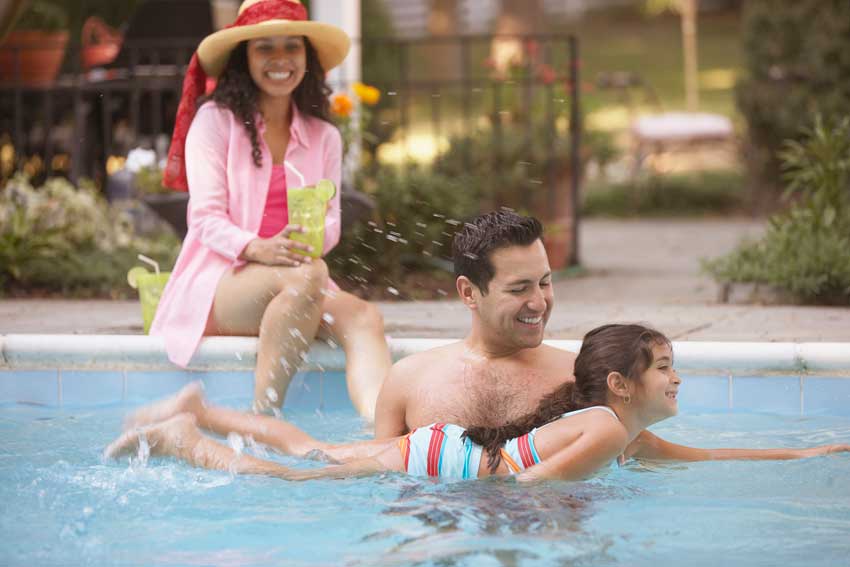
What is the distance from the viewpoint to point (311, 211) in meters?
4.71

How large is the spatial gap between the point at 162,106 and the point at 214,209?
582 centimetres

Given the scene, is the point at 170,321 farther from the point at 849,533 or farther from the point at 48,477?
the point at 849,533

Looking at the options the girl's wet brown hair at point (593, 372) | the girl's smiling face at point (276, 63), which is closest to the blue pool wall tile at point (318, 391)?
the girl's smiling face at point (276, 63)

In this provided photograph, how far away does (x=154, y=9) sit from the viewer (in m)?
10.5

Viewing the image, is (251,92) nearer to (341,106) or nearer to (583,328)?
(583,328)

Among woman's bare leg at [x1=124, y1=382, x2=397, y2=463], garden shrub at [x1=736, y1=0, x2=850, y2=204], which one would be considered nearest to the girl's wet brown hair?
woman's bare leg at [x1=124, y1=382, x2=397, y2=463]

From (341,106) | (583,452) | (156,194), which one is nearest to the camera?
(583,452)

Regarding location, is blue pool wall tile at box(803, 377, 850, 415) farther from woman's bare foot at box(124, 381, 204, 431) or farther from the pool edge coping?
woman's bare foot at box(124, 381, 204, 431)

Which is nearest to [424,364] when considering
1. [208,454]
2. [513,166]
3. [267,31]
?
[208,454]

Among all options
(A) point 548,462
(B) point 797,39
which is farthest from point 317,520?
(B) point 797,39

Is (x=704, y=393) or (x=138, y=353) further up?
(x=138, y=353)

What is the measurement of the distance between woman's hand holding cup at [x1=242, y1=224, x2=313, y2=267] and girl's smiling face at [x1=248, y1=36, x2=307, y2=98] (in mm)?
621

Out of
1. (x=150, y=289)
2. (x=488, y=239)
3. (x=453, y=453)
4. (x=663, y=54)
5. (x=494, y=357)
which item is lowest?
(x=453, y=453)

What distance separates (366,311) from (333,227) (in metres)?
0.40
